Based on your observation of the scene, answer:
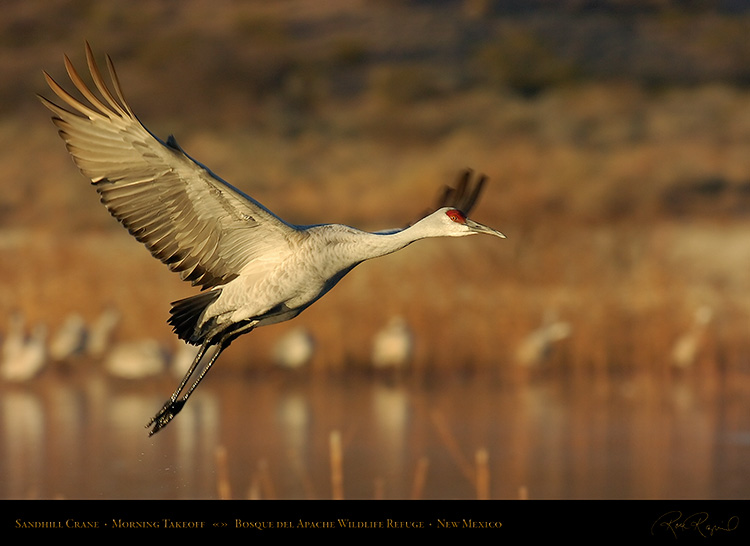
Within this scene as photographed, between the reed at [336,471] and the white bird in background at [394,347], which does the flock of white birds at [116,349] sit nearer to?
the white bird in background at [394,347]

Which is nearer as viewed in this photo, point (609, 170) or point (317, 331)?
point (317, 331)

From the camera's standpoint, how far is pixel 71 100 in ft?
22.3

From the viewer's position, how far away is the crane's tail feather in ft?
24.9

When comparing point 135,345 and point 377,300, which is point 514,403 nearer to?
point 377,300

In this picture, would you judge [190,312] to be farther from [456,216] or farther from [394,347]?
[394,347]

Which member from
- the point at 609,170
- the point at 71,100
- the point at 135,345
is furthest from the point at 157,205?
the point at 609,170

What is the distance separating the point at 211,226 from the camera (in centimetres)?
716

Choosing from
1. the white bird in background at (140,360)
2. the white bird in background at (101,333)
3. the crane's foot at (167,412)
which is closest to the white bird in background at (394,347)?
the white bird in background at (140,360)

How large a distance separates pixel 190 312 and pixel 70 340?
12156mm

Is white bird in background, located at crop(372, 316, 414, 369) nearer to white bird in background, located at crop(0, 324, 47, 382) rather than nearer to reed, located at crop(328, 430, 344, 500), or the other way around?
reed, located at crop(328, 430, 344, 500)

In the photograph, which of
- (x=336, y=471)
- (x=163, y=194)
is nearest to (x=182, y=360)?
(x=336, y=471)

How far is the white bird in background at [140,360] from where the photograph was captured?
60.3 feet

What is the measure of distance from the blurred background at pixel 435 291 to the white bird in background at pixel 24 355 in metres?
0.05
